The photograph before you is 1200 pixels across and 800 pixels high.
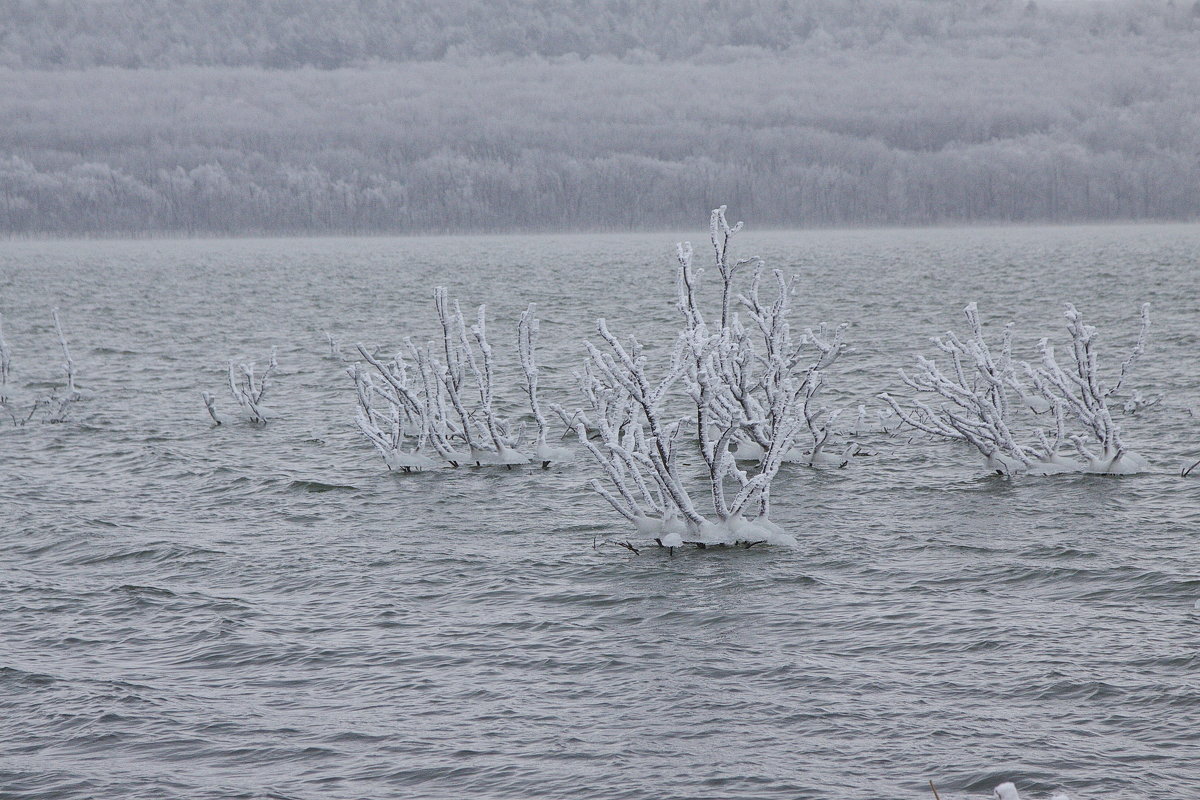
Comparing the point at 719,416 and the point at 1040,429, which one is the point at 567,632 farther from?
the point at 1040,429

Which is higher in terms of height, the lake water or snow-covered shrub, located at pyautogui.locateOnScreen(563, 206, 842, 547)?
snow-covered shrub, located at pyautogui.locateOnScreen(563, 206, 842, 547)

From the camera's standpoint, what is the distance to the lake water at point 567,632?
378 inches

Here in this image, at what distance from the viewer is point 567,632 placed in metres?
12.7

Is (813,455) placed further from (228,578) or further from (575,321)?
(575,321)

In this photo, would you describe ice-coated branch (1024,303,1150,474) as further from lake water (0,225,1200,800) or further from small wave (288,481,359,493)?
small wave (288,481,359,493)

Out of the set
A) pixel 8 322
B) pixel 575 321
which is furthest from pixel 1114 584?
pixel 8 322

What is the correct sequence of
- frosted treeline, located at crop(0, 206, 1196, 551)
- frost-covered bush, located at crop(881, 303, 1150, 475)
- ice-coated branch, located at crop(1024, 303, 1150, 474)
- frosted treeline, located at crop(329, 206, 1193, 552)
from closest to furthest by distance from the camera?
frosted treeline, located at crop(329, 206, 1193, 552), frosted treeline, located at crop(0, 206, 1196, 551), ice-coated branch, located at crop(1024, 303, 1150, 474), frost-covered bush, located at crop(881, 303, 1150, 475)

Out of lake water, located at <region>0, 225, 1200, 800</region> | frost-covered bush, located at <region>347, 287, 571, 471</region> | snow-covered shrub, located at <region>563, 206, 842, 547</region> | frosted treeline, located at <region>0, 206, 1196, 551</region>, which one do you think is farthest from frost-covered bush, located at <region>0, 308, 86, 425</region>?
snow-covered shrub, located at <region>563, 206, 842, 547</region>

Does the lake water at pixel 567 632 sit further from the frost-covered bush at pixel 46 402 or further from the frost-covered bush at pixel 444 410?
the frost-covered bush at pixel 46 402

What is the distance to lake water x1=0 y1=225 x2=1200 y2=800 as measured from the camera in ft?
31.5

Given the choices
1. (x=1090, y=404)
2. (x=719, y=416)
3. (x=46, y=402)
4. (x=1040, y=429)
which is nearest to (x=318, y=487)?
(x=719, y=416)

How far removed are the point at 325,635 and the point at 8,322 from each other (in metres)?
54.1

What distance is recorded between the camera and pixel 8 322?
197 feet

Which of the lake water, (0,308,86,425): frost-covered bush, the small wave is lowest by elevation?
the lake water
